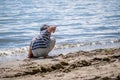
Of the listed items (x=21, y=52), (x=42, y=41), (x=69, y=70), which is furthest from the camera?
(x=21, y=52)

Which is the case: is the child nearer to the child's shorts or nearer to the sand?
the child's shorts

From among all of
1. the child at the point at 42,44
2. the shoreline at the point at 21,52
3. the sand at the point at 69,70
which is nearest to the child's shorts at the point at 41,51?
the child at the point at 42,44

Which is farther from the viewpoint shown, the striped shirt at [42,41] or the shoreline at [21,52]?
the shoreline at [21,52]

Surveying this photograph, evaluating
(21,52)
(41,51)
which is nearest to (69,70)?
(41,51)

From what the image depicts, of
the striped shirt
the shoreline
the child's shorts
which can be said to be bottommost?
the shoreline

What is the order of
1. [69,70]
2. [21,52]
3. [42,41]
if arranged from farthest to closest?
[21,52] < [42,41] < [69,70]

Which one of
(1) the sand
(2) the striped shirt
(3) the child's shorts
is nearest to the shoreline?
(3) the child's shorts

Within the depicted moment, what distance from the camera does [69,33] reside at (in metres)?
13.3

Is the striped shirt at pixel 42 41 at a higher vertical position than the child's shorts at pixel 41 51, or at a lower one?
higher

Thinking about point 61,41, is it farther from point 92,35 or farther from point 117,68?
point 117,68

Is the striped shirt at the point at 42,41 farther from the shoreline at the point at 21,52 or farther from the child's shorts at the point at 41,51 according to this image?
the shoreline at the point at 21,52

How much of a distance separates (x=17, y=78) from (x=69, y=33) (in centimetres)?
756

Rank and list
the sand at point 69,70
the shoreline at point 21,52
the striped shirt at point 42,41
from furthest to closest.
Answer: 1. the shoreline at point 21,52
2. the striped shirt at point 42,41
3. the sand at point 69,70

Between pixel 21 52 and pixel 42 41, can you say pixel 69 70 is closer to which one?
pixel 42 41
